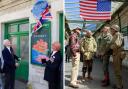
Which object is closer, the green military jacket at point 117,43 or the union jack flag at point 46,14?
the green military jacket at point 117,43

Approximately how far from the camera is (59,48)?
30.9 ft

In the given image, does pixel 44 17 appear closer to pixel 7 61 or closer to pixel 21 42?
pixel 7 61

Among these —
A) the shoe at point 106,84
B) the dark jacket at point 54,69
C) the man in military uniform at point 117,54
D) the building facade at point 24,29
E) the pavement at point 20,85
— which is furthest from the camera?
the pavement at point 20,85

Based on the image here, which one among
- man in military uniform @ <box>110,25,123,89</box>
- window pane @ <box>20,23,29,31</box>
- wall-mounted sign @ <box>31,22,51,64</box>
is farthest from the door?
man in military uniform @ <box>110,25,123,89</box>

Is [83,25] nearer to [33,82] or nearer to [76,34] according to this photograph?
[76,34]

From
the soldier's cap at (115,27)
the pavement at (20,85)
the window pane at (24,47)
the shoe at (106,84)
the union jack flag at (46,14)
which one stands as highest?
the union jack flag at (46,14)

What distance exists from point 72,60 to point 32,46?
3745 millimetres

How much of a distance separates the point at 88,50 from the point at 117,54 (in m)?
1.47

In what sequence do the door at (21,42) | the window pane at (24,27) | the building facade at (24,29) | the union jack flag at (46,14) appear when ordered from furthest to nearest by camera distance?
the door at (21,42)
the window pane at (24,27)
the union jack flag at (46,14)
the building facade at (24,29)

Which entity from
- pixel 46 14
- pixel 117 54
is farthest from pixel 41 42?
pixel 117 54

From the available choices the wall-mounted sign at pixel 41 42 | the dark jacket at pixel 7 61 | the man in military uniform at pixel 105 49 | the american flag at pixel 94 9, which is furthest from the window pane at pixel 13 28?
the american flag at pixel 94 9

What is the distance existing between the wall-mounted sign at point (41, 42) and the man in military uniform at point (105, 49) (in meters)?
Result: 2.87

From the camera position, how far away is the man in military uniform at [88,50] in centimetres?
704

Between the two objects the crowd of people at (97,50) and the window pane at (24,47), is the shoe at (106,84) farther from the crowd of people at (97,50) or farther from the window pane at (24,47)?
the window pane at (24,47)
